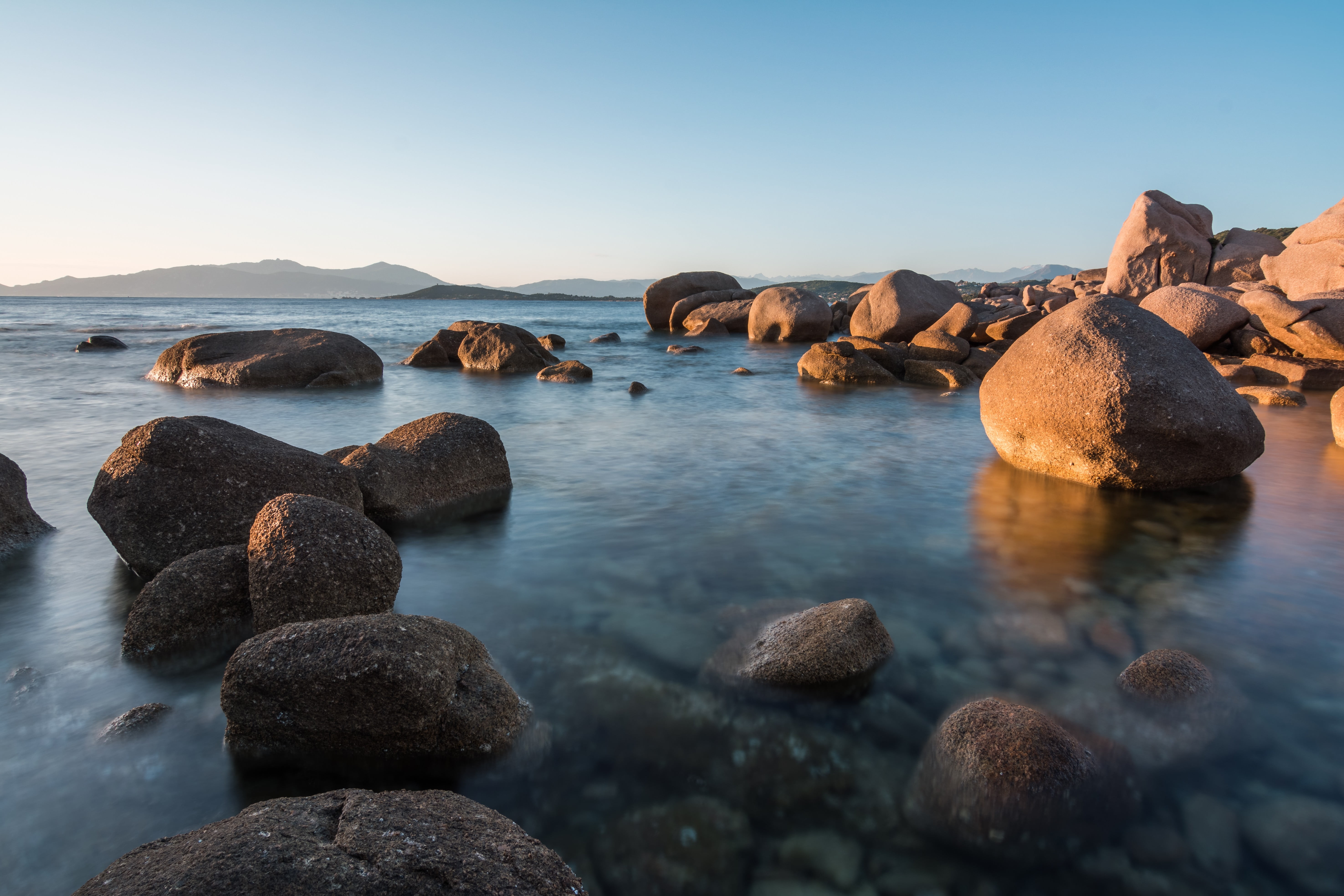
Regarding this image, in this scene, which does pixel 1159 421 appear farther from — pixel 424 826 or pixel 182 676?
pixel 182 676

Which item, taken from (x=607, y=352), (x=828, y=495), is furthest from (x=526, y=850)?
(x=607, y=352)

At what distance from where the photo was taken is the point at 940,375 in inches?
543

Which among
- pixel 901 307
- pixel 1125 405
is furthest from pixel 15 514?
pixel 901 307

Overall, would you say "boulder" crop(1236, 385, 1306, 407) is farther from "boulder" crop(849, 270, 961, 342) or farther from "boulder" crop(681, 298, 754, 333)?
"boulder" crop(681, 298, 754, 333)

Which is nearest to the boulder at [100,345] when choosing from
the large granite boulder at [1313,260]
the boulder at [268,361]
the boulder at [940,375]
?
the boulder at [268,361]

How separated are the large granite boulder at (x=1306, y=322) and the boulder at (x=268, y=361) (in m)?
17.5

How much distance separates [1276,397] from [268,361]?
16.8 meters

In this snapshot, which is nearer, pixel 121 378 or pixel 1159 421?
pixel 1159 421

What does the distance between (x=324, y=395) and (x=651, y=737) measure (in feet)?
37.5

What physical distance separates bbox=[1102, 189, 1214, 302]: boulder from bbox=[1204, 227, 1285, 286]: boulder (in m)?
0.38

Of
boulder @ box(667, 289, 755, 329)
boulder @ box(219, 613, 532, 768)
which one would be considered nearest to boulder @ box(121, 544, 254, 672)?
boulder @ box(219, 613, 532, 768)

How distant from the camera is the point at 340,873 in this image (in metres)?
1.63

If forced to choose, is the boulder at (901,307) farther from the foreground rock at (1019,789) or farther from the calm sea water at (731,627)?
the foreground rock at (1019,789)

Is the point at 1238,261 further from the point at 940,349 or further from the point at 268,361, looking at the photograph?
the point at 268,361
